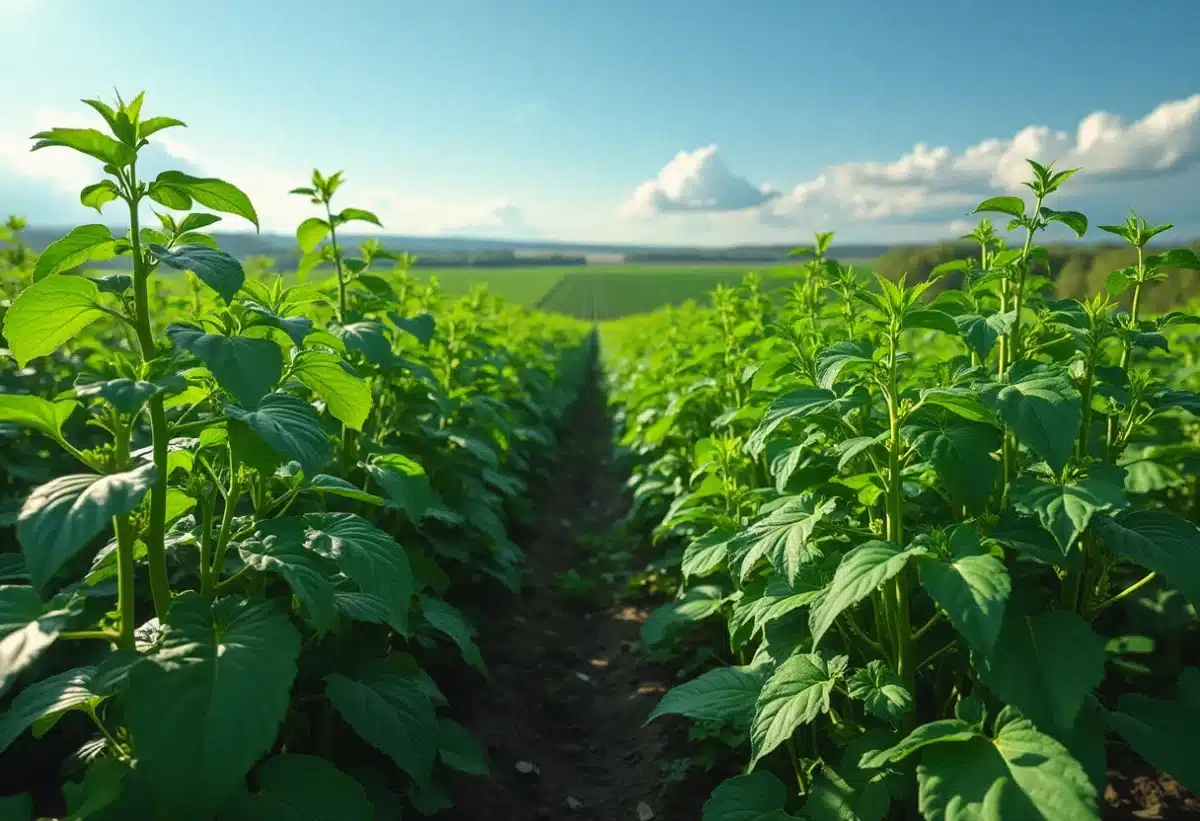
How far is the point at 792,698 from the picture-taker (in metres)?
2.62

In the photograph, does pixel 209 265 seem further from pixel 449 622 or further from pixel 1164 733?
pixel 1164 733

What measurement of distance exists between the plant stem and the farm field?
0.01 metres

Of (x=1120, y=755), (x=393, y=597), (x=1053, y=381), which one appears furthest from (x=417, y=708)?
(x=1120, y=755)

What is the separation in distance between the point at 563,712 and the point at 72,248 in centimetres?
381

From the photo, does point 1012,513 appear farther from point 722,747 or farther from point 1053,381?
point 722,747

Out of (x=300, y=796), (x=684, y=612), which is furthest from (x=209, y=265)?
(x=684, y=612)

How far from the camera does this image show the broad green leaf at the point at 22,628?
71.2 inches

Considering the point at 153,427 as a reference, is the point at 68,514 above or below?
below

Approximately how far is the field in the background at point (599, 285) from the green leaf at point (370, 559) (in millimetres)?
43366

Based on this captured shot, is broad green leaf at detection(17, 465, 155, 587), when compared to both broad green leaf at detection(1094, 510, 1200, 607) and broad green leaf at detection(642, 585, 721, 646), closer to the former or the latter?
broad green leaf at detection(1094, 510, 1200, 607)

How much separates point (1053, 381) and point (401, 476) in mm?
2448

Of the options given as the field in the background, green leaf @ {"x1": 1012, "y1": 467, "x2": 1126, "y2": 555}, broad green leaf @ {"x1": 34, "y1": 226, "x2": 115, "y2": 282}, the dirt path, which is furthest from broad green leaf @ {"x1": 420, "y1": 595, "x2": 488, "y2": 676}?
the field in the background

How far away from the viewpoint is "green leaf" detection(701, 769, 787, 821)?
2900mm

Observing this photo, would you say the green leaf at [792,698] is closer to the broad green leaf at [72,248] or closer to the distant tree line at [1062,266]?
the distant tree line at [1062,266]
